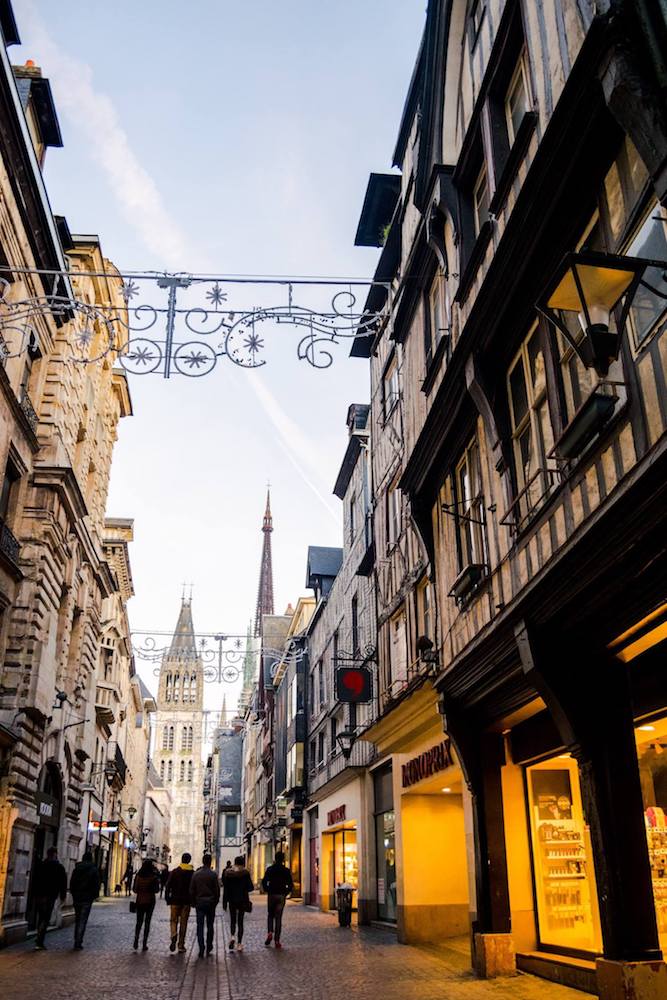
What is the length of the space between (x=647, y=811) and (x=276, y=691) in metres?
41.7

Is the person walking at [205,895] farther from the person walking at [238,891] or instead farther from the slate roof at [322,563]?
the slate roof at [322,563]

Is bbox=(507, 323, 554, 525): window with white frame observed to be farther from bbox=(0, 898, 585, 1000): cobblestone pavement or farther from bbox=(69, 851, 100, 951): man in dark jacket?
bbox=(69, 851, 100, 951): man in dark jacket

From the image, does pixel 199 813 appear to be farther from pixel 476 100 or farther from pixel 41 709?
pixel 476 100

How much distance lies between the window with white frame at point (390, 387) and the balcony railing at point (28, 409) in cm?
817

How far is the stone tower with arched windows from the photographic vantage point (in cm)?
13575

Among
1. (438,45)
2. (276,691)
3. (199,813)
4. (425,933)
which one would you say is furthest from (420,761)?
(199,813)

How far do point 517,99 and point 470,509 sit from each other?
5088mm

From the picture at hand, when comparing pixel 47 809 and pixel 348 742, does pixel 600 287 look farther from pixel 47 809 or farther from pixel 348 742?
pixel 348 742

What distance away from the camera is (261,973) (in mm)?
11945

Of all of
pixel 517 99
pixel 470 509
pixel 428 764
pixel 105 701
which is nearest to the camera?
pixel 517 99

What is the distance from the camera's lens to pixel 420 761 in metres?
15.6

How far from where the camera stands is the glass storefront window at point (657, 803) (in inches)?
336

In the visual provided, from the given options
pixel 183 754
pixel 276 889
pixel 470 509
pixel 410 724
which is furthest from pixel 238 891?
pixel 183 754

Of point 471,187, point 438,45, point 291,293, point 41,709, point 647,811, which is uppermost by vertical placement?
point 438,45
